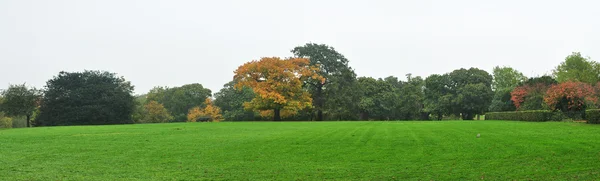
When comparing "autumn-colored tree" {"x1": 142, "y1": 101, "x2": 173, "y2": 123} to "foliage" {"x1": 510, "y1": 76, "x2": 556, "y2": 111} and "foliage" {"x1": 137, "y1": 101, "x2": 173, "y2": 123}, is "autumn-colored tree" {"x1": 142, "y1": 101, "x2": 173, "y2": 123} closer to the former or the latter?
"foliage" {"x1": 137, "y1": 101, "x2": 173, "y2": 123}

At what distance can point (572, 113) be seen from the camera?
29.5m

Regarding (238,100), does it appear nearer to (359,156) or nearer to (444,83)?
(444,83)

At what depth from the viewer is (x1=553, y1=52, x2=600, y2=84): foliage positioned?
52.2 m

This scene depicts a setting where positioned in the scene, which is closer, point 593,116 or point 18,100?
point 593,116

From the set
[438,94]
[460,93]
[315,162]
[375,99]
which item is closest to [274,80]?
[375,99]

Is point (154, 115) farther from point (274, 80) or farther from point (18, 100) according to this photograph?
point (274, 80)

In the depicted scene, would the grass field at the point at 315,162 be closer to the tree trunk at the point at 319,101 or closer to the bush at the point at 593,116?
the bush at the point at 593,116

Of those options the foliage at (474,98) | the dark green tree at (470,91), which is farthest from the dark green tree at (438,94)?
the foliage at (474,98)

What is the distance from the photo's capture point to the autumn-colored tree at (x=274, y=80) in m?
44.3

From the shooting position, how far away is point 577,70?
5541 centimetres

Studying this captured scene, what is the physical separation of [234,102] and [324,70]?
15847 mm

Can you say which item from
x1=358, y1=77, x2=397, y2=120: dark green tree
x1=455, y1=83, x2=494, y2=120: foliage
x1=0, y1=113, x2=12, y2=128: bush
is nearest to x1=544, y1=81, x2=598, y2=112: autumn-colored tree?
x1=455, y1=83, x2=494, y2=120: foliage

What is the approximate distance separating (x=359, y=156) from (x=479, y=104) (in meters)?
54.9

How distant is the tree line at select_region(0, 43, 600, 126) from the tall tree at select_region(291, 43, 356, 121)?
0.42 feet
